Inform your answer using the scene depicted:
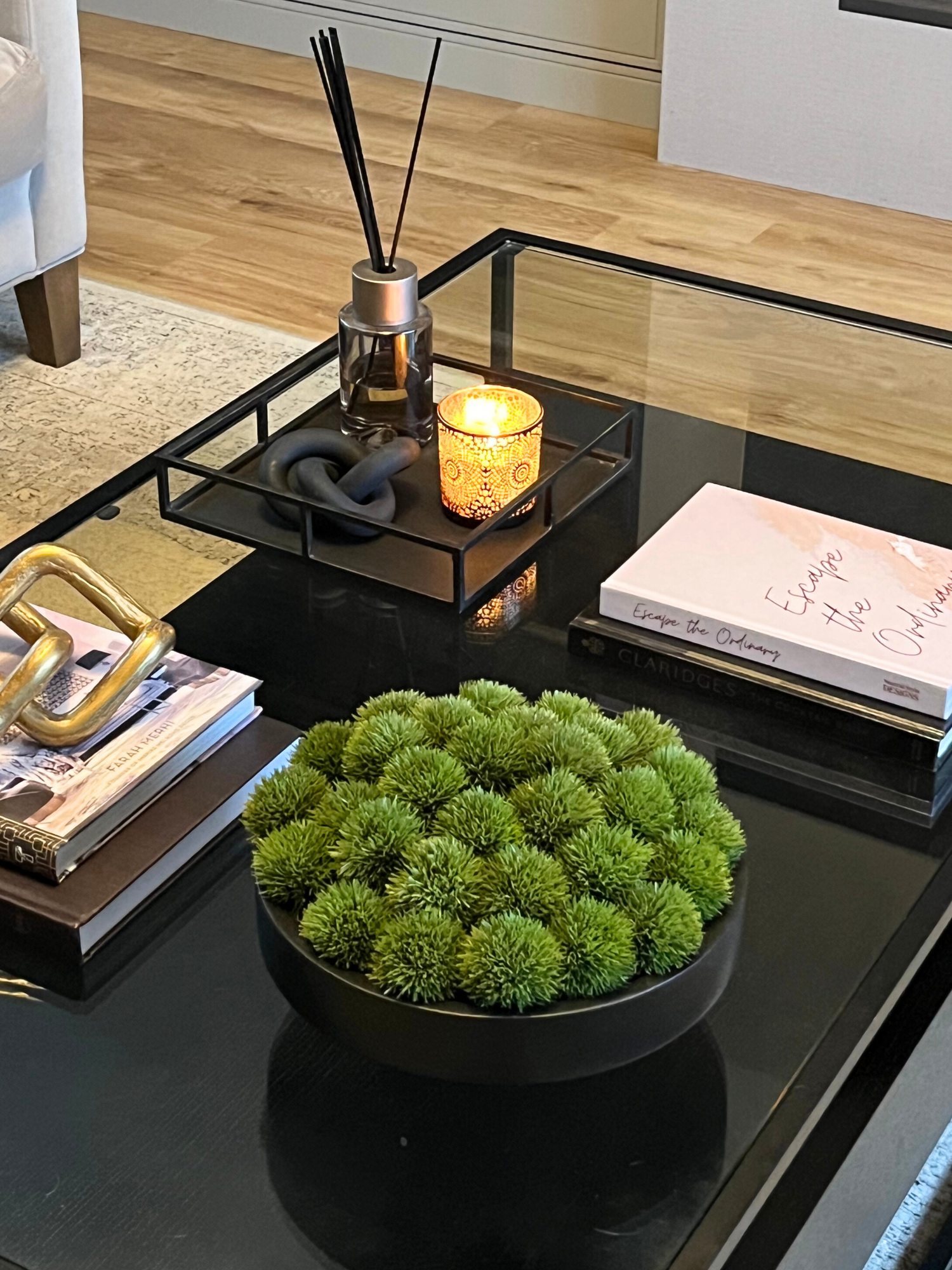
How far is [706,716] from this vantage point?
1134 millimetres

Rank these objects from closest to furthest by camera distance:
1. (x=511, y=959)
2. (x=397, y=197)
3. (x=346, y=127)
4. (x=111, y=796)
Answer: (x=511, y=959) < (x=111, y=796) < (x=346, y=127) < (x=397, y=197)

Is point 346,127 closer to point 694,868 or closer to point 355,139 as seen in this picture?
point 355,139


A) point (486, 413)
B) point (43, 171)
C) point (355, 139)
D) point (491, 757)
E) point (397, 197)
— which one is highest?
point (355, 139)

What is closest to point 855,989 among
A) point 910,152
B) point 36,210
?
point 36,210

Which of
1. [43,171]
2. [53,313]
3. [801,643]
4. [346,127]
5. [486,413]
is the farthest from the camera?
[53,313]

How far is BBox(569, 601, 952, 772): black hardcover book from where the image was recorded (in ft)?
3.59

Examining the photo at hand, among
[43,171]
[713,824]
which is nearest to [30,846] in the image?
[713,824]

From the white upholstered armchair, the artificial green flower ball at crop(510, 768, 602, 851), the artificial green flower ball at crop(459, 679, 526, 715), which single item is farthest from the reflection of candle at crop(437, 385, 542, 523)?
the white upholstered armchair

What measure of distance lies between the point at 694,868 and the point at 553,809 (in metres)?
0.08

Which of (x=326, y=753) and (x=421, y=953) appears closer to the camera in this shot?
(x=421, y=953)

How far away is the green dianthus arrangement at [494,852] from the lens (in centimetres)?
75

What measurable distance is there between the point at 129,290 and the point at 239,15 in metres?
1.46

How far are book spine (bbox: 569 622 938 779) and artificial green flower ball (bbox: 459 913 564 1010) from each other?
0.43 meters

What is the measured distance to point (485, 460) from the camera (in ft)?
4.29
